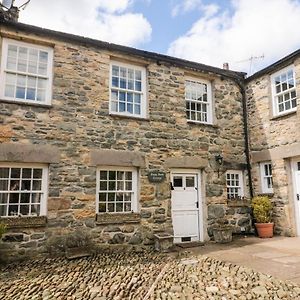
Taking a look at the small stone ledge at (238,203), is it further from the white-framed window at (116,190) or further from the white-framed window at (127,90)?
the white-framed window at (127,90)

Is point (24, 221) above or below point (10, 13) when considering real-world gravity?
below

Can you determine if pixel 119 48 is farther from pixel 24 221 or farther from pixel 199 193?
pixel 24 221

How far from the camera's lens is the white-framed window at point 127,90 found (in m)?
8.12

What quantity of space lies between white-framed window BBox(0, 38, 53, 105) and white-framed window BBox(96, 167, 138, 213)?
2.42 m

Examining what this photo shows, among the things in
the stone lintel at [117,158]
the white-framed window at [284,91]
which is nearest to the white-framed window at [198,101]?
the white-framed window at [284,91]

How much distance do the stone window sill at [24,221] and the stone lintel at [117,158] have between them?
1.80 meters

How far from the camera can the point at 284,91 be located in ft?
29.8

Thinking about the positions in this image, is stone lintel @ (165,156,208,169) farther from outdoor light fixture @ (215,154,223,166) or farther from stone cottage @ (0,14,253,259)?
outdoor light fixture @ (215,154,223,166)

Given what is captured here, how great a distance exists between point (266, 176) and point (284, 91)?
2.83 metres

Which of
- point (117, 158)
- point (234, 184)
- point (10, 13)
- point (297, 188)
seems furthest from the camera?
point (234, 184)

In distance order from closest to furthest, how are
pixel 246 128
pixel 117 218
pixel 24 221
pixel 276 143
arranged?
pixel 24 221 → pixel 117 218 → pixel 276 143 → pixel 246 128

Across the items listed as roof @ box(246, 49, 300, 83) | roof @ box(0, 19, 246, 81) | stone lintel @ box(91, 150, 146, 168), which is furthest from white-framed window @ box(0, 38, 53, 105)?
roof @ box(246, 49, 300, 83)

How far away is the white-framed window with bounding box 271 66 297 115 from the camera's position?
8.88 m

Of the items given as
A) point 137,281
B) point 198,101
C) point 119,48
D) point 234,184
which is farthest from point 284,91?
point 137,281
